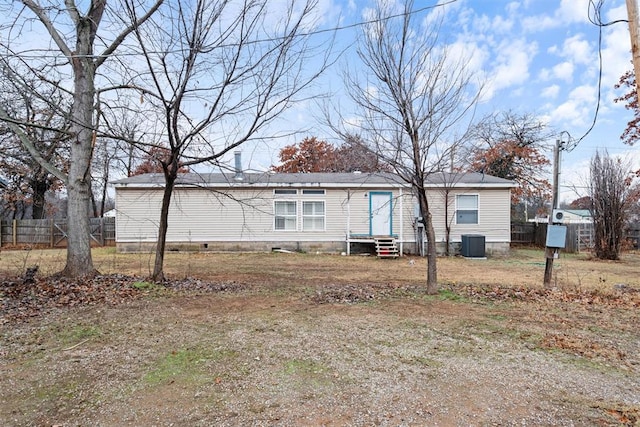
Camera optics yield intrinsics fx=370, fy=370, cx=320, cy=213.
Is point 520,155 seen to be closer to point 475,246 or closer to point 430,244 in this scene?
point 475,246

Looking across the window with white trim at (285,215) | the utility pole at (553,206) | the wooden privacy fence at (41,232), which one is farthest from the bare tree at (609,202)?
the wooden privacy fence at (41,232)

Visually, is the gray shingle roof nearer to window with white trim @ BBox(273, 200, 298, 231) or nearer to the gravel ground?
window with white trim @ BBox(273, 200, 298, 231)

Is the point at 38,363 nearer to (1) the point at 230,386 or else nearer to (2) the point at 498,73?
(1) the point at 230,386

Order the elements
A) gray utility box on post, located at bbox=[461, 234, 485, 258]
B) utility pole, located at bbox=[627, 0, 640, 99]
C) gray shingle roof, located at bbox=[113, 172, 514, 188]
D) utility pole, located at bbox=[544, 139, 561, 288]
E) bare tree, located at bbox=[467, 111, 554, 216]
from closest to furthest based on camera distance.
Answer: utility pole, located at bbox=[627, 0, 640, 99] < utility pole, located at bbox=[544, 139, 561, 288] < gray utility box on post, located at bbox=[461, 234, 485, 258] < gray shingle roof, located at bbox=[113, 172, 514, 188] < bare tree, located at bbox=[467, 111, 554, 216]

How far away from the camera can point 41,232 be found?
17250 mm

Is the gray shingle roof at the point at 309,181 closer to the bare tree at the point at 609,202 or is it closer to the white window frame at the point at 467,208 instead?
the white window frame at the point at 467,208

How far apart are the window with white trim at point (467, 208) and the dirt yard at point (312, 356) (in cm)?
818

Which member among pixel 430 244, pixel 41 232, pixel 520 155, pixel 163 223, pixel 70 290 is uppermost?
pixel 520 155

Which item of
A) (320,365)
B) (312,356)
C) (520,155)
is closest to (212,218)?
(312,356)

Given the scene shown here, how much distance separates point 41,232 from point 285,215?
1200 centimetres

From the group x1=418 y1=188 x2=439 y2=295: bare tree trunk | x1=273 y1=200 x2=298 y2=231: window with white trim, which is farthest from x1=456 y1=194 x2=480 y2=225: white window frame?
x1=418 y1=188 x2=439 y2=295: bare tree trunk

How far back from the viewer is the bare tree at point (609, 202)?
1317cm

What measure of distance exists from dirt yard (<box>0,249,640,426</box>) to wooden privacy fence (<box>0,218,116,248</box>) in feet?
39.9

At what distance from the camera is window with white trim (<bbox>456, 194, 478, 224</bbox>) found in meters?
14.3
